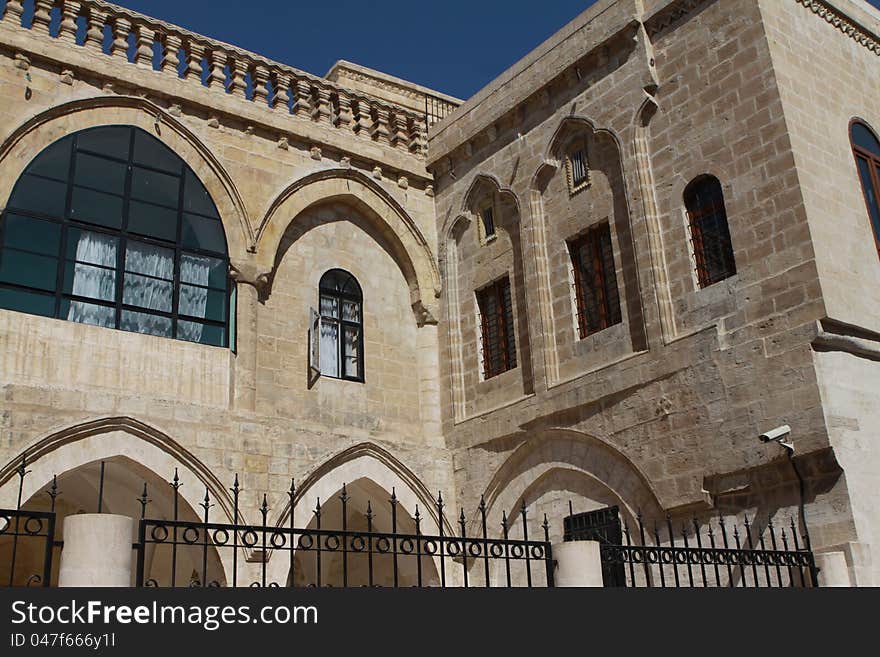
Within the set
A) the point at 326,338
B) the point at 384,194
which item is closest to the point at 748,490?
the point at 326,338

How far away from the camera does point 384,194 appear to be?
1262 centimetres

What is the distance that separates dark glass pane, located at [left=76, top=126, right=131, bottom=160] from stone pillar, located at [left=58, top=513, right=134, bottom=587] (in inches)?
262

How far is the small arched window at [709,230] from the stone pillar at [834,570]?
2.93 meters

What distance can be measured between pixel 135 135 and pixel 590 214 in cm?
531

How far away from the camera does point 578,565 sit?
5918 millimetres

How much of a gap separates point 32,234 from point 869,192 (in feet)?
29.0

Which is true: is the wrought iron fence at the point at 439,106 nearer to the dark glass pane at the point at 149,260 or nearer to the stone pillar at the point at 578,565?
the dark glass pane at the point at 149,260

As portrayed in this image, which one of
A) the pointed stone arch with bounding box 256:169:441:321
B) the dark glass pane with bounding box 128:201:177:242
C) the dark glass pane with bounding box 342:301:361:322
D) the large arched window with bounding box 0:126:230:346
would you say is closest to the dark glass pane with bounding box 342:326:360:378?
the dark glass pane with bounding box 342:301:361:322

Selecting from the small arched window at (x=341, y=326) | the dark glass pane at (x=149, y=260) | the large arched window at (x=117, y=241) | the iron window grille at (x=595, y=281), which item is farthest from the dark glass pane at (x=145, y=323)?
the iron window grille at (x=595, y=281)

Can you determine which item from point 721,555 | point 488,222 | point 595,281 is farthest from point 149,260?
point 721,555

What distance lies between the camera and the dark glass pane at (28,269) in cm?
931

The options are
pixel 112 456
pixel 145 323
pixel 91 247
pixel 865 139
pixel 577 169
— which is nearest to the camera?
pixel 112 456

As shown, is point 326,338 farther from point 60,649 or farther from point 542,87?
point 60,649

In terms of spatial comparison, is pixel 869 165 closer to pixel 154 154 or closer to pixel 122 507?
pixel 154 154
